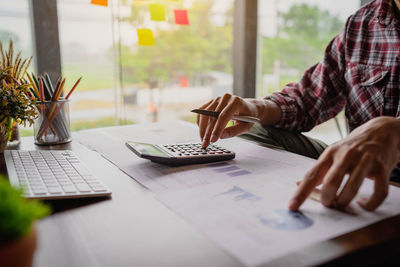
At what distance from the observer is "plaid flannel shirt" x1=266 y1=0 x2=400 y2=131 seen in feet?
3.71

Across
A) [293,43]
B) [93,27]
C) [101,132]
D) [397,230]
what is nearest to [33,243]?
[397,230]

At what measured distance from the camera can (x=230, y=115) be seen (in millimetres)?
953

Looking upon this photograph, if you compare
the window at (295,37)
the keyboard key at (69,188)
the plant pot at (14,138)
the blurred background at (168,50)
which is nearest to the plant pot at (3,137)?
the plant pot at (14,138)

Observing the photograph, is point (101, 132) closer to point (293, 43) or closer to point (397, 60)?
point (397, 60)

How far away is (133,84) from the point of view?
410 centimetres

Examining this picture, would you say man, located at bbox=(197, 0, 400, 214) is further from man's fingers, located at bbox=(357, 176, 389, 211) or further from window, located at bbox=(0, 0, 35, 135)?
window, located at bbox=(0, 0, 35, 135)

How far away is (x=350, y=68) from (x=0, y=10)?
6.98 ft

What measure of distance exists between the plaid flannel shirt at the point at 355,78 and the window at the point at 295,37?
65.4 inches

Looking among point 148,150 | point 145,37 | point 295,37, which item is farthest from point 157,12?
point 295,37

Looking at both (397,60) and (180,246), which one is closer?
→ (180,246)

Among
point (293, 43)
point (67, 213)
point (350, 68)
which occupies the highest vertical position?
point (293, 43)

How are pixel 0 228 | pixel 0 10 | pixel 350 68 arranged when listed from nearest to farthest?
pixel 0 228 → pixel 350 68 → pixel 0 10

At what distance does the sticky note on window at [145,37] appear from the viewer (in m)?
1.75

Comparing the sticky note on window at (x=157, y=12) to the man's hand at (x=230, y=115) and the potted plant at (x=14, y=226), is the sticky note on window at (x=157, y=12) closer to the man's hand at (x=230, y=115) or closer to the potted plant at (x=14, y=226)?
the man's hand at (x=230, y=115)
